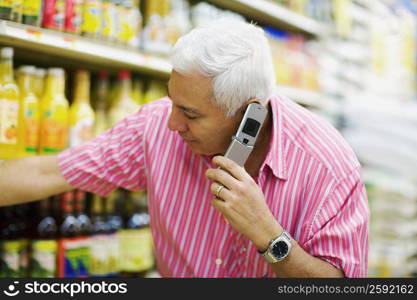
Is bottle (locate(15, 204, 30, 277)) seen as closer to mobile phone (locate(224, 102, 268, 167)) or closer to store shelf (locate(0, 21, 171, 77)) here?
store shelf (locate(0, 21, 171, 77))

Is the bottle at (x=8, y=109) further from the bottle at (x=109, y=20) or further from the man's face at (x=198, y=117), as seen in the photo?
the man's face at (x=198, y=117)

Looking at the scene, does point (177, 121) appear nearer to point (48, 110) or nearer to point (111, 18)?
point (48, 110)

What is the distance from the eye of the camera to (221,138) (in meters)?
1.47

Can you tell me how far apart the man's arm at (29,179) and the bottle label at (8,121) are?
0.19 meters

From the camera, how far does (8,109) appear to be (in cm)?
171

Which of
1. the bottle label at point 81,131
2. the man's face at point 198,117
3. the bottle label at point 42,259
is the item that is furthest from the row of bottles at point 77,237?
the man's face at point 198,117

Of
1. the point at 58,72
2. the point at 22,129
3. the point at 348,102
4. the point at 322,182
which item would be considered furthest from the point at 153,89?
the point at 348,102

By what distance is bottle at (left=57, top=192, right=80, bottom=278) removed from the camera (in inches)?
75.0

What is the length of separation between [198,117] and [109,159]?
1.22 ft

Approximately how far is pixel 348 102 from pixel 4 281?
9.29ft

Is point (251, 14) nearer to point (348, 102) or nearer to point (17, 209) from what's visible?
point (348, 102)

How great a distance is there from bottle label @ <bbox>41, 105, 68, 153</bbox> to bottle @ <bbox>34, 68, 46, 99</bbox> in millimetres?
103

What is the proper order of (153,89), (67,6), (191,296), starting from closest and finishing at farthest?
1. (191,296)
2. (67,6)
3. (153,89)

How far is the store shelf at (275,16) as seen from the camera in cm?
274
